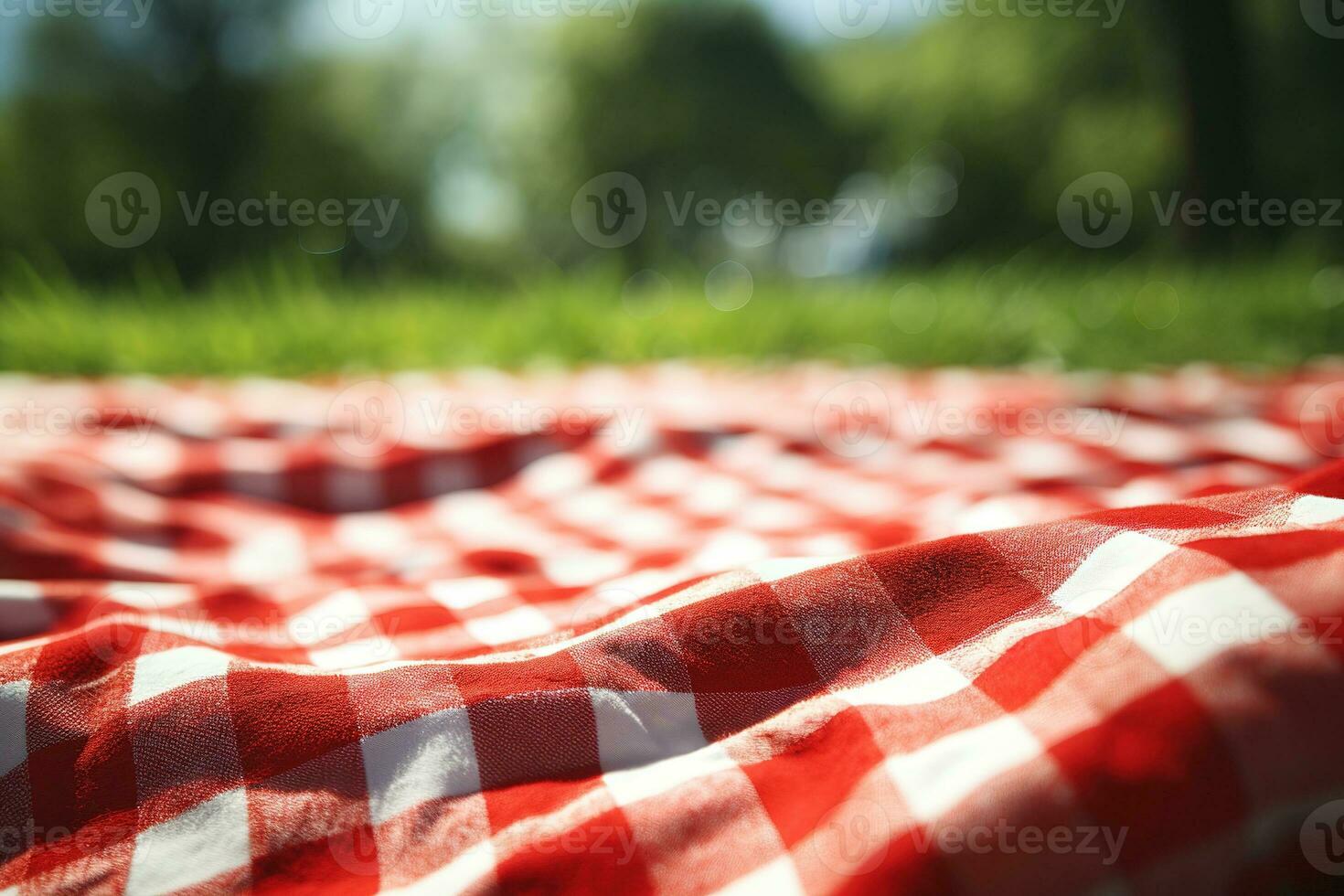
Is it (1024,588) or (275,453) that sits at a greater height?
(275,453)

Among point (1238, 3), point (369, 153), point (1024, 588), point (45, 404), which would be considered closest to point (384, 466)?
point (45, 404)

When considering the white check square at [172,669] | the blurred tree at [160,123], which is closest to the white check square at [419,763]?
the white check square at [172,669]

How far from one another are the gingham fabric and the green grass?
693 mm

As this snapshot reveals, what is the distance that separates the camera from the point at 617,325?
6.29 ft

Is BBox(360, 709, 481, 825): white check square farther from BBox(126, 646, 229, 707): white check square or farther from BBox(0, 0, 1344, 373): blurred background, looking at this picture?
BBox(0, 0, 1344, 373): blurred background

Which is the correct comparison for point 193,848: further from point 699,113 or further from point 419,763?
point 699,113

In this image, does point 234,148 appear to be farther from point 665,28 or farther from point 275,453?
point 275,453

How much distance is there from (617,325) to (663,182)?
6522 millimetres

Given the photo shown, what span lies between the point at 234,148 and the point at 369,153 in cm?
133

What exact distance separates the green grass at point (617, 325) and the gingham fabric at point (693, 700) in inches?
27.3

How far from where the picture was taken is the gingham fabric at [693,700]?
48 centimetres

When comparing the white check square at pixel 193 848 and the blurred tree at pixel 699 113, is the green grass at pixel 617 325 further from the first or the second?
the blurred tree at pixel 699 113

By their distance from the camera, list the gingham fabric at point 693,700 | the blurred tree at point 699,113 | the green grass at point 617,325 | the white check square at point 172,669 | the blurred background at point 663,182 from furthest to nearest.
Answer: the blurred tree at point 699,113
the blurred background at point 663,182
the green grass at point 617,325
the white check square at point 172,669
the gingham fabric at point 693,700

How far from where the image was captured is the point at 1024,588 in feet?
2.12
